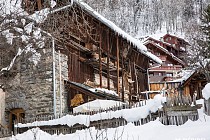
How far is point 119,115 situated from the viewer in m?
9.36

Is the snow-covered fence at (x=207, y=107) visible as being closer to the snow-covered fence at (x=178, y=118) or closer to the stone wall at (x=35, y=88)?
the snow-covered fence at (x=178, y=118)

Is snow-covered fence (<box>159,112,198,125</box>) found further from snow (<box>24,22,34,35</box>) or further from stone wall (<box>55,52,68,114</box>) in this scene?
stone wall (<box>55,52,68,114</box>)

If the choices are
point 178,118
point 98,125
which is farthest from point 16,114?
point 178,118

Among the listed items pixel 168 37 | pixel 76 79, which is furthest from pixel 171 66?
pixel 76 79

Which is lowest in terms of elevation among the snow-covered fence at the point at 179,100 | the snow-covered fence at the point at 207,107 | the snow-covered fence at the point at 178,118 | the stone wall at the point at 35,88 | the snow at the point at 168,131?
the snow at the point at 168,131

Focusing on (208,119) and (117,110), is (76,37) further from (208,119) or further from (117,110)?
(208,119)

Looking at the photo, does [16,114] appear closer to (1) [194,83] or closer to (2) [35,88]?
(2) [35,88]

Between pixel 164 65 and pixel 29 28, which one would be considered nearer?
pixel 29 28

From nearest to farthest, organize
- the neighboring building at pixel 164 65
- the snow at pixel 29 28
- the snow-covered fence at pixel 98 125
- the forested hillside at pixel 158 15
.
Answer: the snow at pixel 29 28 < the snow-covered fence at pixel 98 125 < the neighboring building at pixel 164 65 < the forested hillside at pixel 158 15

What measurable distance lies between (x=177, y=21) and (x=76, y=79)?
72436 millimetres

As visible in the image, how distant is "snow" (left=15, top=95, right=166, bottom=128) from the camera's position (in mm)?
8469

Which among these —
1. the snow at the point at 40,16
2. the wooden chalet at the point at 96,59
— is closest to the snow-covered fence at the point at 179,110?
the snow at the point at 40,16

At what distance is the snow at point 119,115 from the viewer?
8.47 metres

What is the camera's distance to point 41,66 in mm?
14742
